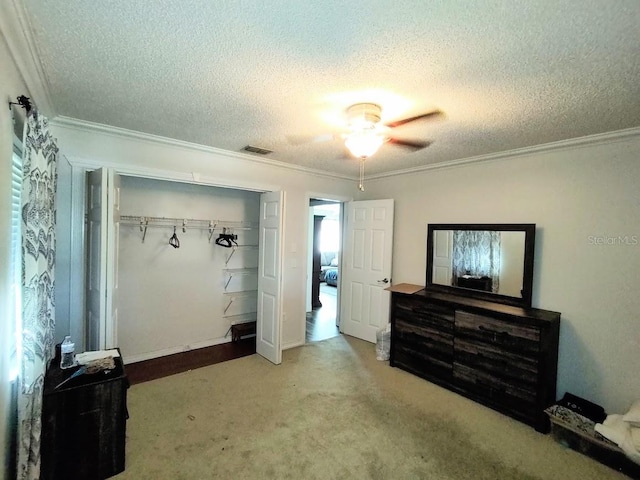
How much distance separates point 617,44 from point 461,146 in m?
1.66

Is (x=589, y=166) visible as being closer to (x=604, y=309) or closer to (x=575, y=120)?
(x=575, y=120)

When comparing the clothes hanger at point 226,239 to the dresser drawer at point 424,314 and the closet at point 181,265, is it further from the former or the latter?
the dresser drawer at point 424,314

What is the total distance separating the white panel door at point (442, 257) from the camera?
12.0 ft

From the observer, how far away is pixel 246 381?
3193 mm

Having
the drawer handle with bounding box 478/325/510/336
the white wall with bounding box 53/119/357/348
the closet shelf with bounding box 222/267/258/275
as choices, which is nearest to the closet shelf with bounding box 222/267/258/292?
the closet shelf with bounding box 222/267/258/275

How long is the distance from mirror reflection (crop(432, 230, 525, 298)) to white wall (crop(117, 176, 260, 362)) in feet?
8.29

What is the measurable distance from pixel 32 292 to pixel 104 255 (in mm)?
895

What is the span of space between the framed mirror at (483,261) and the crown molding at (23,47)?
12.1ft

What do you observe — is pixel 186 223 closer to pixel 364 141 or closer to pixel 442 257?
pixel 364 141

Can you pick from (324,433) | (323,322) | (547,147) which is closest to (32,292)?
(324,433)

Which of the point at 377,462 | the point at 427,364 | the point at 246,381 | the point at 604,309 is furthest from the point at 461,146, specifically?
the point at 246,381

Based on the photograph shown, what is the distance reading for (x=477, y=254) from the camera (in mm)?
3420

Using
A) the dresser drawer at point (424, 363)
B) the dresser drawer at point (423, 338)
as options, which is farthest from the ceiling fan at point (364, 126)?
the dresser drawer at point (424, 363)

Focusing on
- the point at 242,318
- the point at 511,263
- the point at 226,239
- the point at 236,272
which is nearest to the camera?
the point at 511,263
